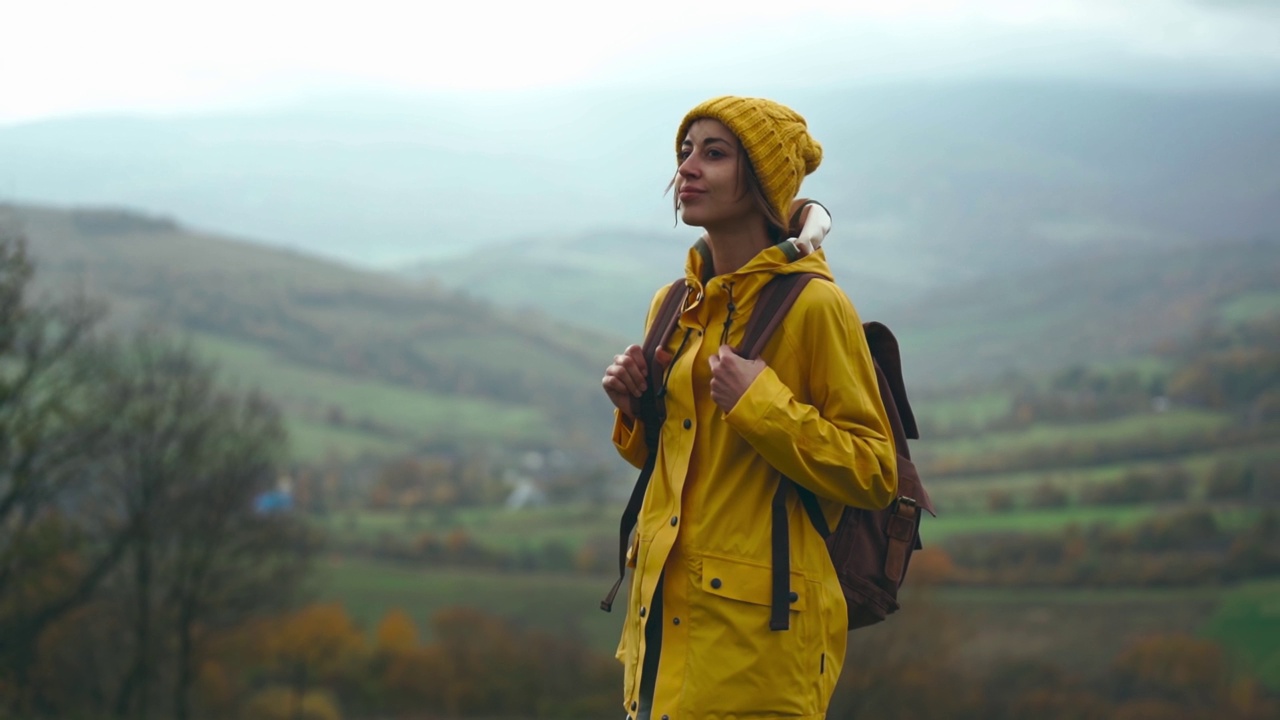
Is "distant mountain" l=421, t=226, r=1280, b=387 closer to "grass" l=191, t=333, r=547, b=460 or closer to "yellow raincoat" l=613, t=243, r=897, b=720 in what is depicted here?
"grass" l=191, t=333, r=547, b=460

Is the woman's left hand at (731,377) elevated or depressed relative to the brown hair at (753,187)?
depressed

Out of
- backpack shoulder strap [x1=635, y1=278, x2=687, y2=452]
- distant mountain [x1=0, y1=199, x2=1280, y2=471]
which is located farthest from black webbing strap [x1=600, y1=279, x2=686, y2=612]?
distant mountain [x1=0, y1=199, x2=1280, y2=471]

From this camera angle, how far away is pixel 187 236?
438 feet

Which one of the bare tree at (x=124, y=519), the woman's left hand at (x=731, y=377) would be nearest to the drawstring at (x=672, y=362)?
the woman's left hand at (x=731, y=377)

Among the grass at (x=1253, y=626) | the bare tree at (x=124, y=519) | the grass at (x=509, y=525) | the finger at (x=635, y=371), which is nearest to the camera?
the finger at (x=635, y=371)

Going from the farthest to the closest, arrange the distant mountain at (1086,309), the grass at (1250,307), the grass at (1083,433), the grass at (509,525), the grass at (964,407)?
the distant mountain at (1086,309)
the grass at (1250,307)
the grass at (964,407)
the grass at (1083,433)
the grass at (509,525)

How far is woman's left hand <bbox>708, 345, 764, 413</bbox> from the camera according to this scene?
3352mm

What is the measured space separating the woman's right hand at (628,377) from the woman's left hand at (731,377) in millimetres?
373

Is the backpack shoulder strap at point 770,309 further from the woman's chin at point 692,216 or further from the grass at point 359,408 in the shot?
the grass at point 359,408

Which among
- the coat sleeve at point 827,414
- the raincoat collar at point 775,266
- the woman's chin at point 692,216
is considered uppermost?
the woman's chin at point 692,216

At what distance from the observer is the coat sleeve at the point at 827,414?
331 cm

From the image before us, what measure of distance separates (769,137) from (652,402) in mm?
873

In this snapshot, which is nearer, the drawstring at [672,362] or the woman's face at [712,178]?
the woman's face at [712,178]

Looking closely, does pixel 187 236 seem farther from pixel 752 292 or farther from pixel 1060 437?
pixel 752 292
